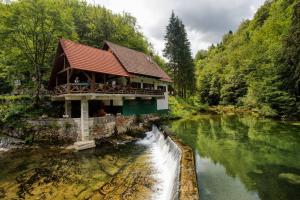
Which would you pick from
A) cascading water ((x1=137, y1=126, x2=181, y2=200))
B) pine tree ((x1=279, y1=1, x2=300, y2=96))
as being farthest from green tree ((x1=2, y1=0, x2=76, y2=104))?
pine tree ((x1=279, y1=1, x2=300, y2=96))

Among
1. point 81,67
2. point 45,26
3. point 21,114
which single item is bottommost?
point 21,114

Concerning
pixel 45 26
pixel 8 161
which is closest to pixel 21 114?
pixel 8 161

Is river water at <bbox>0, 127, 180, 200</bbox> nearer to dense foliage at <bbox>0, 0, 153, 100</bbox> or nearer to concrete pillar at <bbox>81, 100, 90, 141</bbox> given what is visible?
concrete pillar at <bbox>81, 100, 90, 141</bbox>

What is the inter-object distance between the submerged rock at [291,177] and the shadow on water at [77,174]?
5213 millimetres

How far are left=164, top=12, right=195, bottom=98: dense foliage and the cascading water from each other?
23910 mm

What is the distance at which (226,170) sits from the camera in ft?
29.1

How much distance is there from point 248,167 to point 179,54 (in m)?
30.0

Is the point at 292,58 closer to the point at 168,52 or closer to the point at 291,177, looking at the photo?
Answer: the point at 291,177

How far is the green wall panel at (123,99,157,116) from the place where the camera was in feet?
59.6

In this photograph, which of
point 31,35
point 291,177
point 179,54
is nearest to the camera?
point 291,177

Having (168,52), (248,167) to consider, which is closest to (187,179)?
(248,167)

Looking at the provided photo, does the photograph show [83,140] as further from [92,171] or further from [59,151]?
[92,171]

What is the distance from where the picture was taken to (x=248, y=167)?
911cm

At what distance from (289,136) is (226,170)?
933 cm
